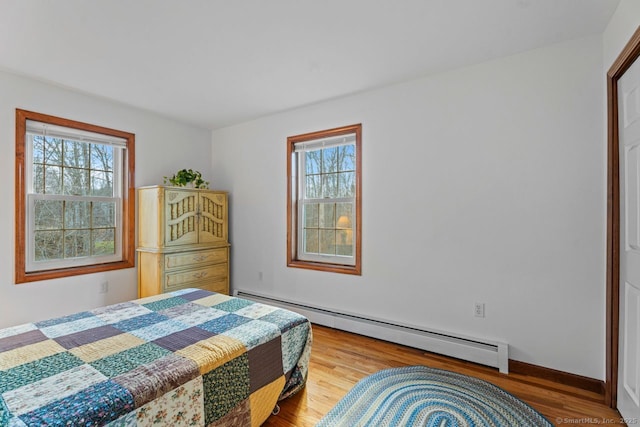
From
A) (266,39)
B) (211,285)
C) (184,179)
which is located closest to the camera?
(266,39)

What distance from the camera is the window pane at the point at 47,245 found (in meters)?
2.88

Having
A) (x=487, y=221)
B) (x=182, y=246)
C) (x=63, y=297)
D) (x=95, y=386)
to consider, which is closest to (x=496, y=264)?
(x=487, y=221)

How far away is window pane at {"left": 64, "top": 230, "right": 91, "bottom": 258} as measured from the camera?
121 inches

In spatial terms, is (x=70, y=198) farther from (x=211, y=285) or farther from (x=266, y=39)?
→ (x=266, y=39)

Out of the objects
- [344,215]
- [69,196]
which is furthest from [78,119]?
[344,215]

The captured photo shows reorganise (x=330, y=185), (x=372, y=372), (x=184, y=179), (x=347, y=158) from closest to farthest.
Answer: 1. (x=372, y=372)
2. (x=347, y=158)
3. (x=330, y=185)
4. (x=184, y=179)

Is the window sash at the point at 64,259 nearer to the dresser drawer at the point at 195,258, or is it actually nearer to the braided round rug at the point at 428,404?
the dresser drawer at the point at 195,258

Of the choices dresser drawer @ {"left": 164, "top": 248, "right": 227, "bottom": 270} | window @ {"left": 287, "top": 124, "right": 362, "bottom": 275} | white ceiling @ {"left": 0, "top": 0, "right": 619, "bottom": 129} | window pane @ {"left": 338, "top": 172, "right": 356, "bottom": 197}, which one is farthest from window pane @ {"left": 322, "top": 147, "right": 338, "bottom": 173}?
dresser drawer @ {"left": 164, "top": 248, "right": 227, "bottom": 270}

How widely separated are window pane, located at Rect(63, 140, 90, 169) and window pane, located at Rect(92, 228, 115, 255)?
0.71 metres

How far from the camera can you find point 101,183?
3.33 m

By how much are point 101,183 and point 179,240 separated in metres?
1.02

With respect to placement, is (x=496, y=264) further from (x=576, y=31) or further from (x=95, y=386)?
(x=95, y=386)

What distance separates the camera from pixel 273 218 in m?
3.73

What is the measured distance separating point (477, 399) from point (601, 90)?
86.3 inches
